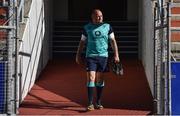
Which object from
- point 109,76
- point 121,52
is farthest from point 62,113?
point 121,52

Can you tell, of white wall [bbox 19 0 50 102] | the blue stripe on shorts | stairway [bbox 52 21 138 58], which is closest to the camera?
the blue stripe on shorts

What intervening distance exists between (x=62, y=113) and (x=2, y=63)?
1434 mm

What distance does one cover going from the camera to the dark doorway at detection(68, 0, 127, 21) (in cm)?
1836

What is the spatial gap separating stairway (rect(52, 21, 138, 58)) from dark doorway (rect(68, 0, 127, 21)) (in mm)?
1222

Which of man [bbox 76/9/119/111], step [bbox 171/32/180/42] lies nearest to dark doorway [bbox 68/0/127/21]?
step [bbox 171/32/180/42]

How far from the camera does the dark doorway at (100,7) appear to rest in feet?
60.2

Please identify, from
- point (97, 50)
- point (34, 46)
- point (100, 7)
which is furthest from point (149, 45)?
point (100, 7)

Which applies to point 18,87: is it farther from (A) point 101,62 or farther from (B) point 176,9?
(B) point 176,9

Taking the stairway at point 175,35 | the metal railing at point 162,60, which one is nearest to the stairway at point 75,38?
the stairway at point 175,35

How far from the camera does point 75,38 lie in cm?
1616

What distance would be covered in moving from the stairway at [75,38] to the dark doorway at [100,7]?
1.22 meters

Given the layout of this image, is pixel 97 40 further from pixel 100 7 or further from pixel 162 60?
pixel 100 7

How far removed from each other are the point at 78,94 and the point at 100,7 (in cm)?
853

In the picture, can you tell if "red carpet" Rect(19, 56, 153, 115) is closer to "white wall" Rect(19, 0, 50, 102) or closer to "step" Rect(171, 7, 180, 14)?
"white wall" Rect(19, 0, 50, 102)
